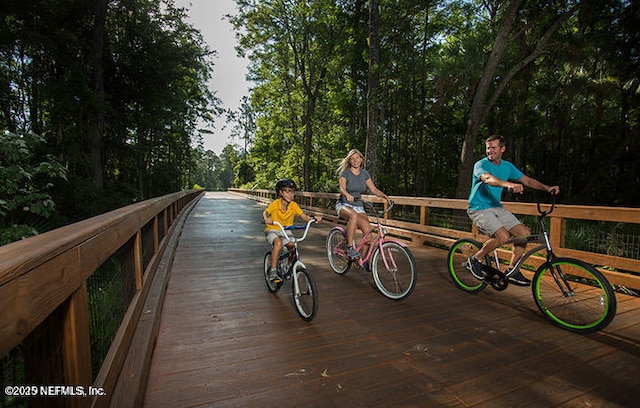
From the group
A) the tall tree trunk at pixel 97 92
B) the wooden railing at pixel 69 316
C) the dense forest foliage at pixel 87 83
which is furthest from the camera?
the tall tree trunk at pixel 97 92

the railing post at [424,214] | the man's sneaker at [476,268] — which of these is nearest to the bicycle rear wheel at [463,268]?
the man's sneaker at [476,268]

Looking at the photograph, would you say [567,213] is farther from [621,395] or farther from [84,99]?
[84,99]

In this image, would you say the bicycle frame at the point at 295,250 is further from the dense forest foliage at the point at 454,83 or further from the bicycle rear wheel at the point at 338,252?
the dense forest foliage at the point at 454,83

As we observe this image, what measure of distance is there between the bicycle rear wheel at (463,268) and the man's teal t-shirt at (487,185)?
A: 65cm

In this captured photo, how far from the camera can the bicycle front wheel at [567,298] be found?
115 inches

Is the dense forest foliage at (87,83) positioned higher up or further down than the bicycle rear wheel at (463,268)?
higher up

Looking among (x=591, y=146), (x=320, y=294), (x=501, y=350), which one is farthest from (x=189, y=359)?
(x=591, y=146)

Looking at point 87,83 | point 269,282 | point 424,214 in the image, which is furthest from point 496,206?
point 87,83

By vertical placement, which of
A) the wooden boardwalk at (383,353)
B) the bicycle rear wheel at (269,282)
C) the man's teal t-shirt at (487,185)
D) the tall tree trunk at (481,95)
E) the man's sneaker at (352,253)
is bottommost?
the wooden boardwalk at (383,353)

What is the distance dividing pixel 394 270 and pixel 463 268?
3.68ft

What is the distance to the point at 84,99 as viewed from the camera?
1302 centimetres

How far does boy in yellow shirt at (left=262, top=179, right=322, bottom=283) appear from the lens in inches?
143

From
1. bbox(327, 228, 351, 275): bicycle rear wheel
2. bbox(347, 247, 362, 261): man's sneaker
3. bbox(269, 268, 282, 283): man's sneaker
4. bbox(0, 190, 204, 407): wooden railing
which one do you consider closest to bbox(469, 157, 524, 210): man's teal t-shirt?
bbox(347, 247, 362, 261): man's sneaker

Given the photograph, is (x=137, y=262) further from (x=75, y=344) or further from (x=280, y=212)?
(x=75, y=344)
